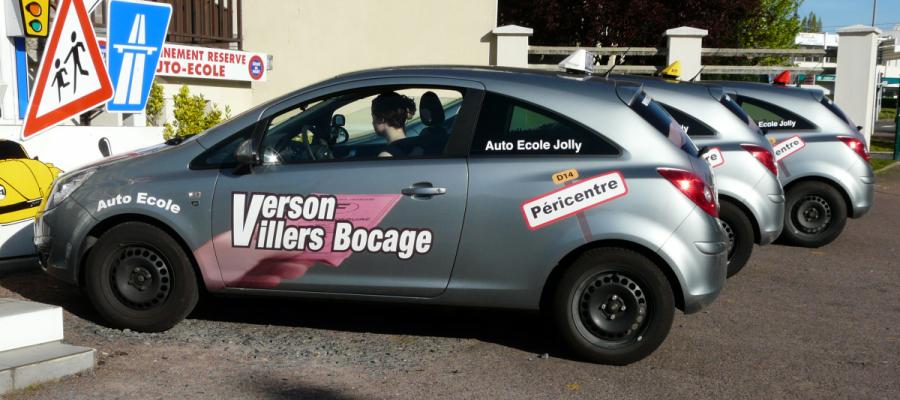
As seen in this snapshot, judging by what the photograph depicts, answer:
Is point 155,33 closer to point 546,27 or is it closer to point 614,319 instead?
point 614,319

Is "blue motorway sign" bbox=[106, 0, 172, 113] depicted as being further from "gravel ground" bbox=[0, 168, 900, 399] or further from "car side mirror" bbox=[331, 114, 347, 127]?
"car side mirror" bbox=[331, 114, 347, 127]

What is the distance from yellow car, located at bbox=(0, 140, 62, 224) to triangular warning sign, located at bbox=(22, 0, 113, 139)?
0.68ft

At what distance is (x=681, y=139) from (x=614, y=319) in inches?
45.3

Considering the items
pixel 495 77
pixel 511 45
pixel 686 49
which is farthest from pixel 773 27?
pixel 495 77

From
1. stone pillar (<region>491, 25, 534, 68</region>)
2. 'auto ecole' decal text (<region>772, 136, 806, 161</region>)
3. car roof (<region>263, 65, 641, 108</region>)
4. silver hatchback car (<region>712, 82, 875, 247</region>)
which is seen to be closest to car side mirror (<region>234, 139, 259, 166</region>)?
car roof (<region>263, 65, 641, 108</region>)

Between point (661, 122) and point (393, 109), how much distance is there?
1597mm

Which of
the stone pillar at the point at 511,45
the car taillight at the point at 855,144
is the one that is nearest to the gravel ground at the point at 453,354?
the car taillight at the point at 855,144

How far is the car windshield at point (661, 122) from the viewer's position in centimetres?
587

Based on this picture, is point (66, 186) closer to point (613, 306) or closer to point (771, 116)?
point (613, 306)

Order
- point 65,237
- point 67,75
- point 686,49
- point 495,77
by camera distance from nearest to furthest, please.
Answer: point 495,77 → point 65,237 → point 67,75 → point 686,49

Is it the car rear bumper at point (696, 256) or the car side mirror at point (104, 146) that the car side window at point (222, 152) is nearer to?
the car rear bumper at point (696, 256)

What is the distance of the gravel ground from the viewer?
5.28m

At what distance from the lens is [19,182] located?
7.66m

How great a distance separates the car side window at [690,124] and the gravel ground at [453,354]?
1642 mm
